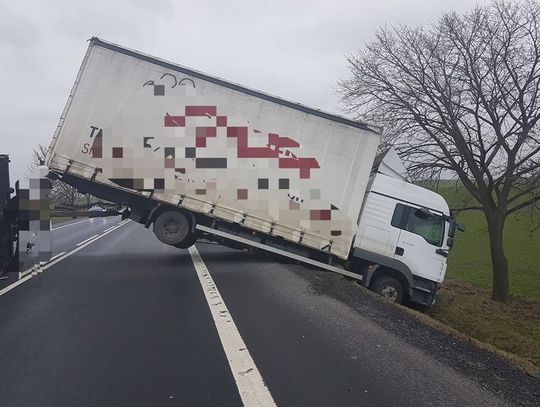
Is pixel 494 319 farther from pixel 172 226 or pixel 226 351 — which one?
pixel 226 351

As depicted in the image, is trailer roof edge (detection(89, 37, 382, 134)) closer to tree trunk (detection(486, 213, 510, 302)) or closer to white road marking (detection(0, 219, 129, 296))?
white road marking (detection(0, 219, 129, 296))

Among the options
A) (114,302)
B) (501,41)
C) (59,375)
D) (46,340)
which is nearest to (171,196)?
(114,302)

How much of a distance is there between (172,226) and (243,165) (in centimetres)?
205

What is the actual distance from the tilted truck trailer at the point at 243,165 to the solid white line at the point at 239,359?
3.18 m

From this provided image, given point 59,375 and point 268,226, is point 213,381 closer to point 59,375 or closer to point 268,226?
point 59,375

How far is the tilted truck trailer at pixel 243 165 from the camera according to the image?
10406mm

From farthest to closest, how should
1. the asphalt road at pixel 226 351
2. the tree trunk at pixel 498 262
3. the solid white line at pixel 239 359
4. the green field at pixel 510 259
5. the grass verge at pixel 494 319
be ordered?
the green field at pixel 510 259, the tree trunk at pixel 498 262, the grass verge at pixel 494 319, the asphalt road at pixel 226 351, the solid white line at pixel 239 359

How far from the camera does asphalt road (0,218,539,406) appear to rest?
4094mm

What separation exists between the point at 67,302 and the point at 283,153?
515 centimetres

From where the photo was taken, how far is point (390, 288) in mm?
10867

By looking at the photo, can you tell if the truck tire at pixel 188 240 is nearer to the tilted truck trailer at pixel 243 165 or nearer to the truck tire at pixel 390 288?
the tilted truck trailer at pixel 243 165

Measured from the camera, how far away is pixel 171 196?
10.6 meters

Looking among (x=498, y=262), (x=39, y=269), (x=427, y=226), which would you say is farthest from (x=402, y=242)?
(x=39, y=269)

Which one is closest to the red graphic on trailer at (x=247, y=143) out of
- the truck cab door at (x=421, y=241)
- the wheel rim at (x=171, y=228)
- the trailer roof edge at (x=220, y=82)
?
the trailer roof edge at (x=220, y=82)
